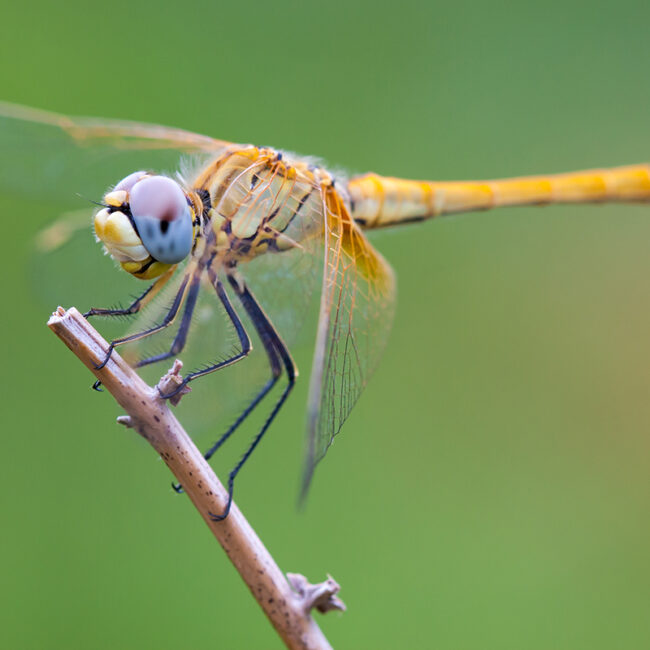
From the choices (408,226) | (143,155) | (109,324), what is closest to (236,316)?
(109,324)

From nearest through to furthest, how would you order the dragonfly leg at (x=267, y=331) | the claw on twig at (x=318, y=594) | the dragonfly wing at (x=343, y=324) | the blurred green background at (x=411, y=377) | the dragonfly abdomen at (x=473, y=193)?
the claw on twig at (x=318, y=594), the dragonfly wing at (x=343, y=324), the dragonfly leg at (x=267, y=331), the dragonfly abdomen at (x=473, y=193), the blurred green background at (x=411, y=377)

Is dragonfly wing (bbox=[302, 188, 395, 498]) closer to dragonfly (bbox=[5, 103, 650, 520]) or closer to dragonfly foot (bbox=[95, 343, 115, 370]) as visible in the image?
dragonfly (bbox=[5, 103, 650, 520])

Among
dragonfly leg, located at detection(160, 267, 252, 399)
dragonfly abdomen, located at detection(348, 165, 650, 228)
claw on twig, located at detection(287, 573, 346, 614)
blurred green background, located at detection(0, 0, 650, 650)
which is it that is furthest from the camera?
blurred green background, located at detection(0, 0, 650, 650)

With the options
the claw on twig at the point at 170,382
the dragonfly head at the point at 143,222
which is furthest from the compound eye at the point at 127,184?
the claw on twig at the point at 170,382

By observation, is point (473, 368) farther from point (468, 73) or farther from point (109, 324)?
point (109, 324)

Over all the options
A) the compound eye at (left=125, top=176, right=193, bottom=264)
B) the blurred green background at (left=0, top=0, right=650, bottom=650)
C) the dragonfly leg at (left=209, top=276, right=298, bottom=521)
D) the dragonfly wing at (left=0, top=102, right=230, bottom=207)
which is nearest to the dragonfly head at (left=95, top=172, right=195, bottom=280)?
the compound eye at (left=125, top=176, right=193, bottom=264)

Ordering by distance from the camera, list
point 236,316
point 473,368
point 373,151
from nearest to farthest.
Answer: point 236,316 < point 473,368 < point 373,151

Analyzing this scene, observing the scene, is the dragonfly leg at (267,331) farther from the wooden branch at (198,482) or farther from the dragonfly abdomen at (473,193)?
the wooden branch at (198,482)

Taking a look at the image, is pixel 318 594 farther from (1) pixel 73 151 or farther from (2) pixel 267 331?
(1) pixel 73 151
